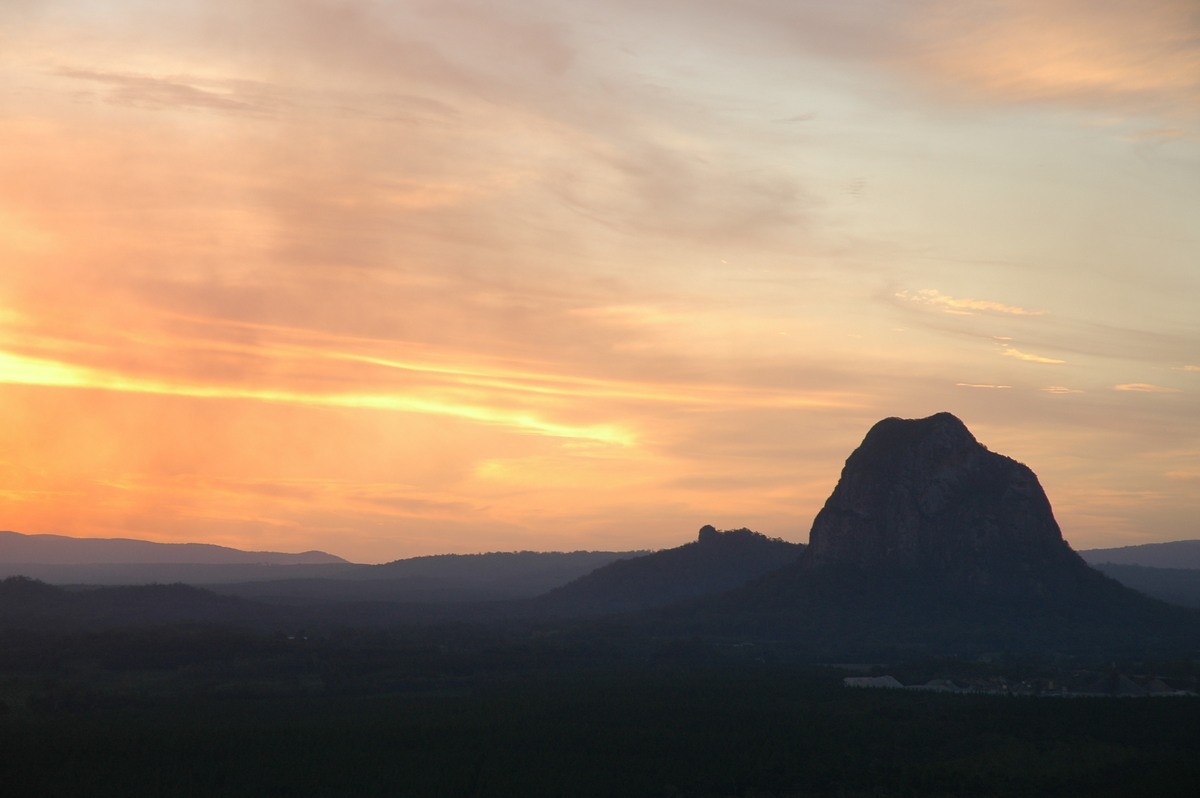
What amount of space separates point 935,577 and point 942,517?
10.5 m

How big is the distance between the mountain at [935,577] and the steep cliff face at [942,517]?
189 mm

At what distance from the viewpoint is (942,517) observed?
18500 cm

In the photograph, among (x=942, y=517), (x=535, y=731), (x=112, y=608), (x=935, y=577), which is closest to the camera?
(x=535, y=731)

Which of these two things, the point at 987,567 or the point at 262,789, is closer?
the point at 262,789

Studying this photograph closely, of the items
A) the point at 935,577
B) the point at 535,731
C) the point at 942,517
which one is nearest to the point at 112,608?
the point at 535,731

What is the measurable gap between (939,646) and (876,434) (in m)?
53.0

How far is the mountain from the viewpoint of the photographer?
522ft

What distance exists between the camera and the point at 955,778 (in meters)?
68.2

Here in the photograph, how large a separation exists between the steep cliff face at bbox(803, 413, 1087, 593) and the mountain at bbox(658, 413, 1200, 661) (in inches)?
7.4

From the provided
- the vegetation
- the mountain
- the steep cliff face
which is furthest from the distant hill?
the steep cliff face

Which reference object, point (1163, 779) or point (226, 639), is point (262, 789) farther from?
point (226, 639)

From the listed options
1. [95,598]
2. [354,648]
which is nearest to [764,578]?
[354,648]

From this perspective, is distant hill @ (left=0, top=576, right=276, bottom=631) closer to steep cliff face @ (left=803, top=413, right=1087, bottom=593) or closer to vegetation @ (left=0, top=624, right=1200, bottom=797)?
vegetation @ (left=0, top=624, right=1200, bottom=797)

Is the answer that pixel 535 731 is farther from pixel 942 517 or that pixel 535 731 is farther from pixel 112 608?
pixel 112 608
